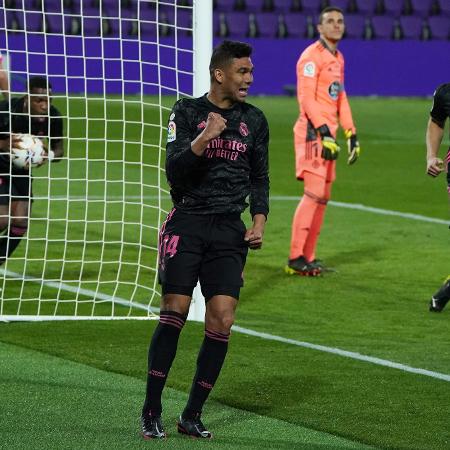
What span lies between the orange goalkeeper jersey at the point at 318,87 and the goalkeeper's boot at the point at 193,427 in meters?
5.19

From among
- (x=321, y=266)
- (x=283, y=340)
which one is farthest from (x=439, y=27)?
(x=283, y=340)

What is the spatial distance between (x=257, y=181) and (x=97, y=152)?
1238 cm

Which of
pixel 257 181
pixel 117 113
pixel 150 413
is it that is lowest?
pixel 117 113

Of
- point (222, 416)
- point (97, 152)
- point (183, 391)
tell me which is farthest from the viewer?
point (97, 152)

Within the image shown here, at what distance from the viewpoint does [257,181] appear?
652 cm

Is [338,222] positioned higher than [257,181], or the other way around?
[257,181]

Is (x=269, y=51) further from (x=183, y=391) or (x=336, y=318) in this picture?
(x=183, y=391)

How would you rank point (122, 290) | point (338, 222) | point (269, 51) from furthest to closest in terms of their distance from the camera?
point (269, 51) → point (338, 222) → point (122, 290)

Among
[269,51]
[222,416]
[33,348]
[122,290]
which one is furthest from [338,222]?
[269,51]

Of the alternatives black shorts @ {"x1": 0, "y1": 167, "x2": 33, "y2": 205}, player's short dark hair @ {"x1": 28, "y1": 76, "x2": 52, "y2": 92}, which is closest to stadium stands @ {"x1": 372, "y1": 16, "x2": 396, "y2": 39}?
black shorts @ {"x1": 0, "y1": 167, "x2": 33, "y2": 205}

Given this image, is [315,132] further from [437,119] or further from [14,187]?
[14,187]

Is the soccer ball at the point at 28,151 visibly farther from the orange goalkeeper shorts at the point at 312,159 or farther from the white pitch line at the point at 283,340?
the orange goalkeeper shorts at the point at 312,159

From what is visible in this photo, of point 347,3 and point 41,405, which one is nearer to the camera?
point 41,405

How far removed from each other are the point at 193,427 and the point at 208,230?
90 cm
